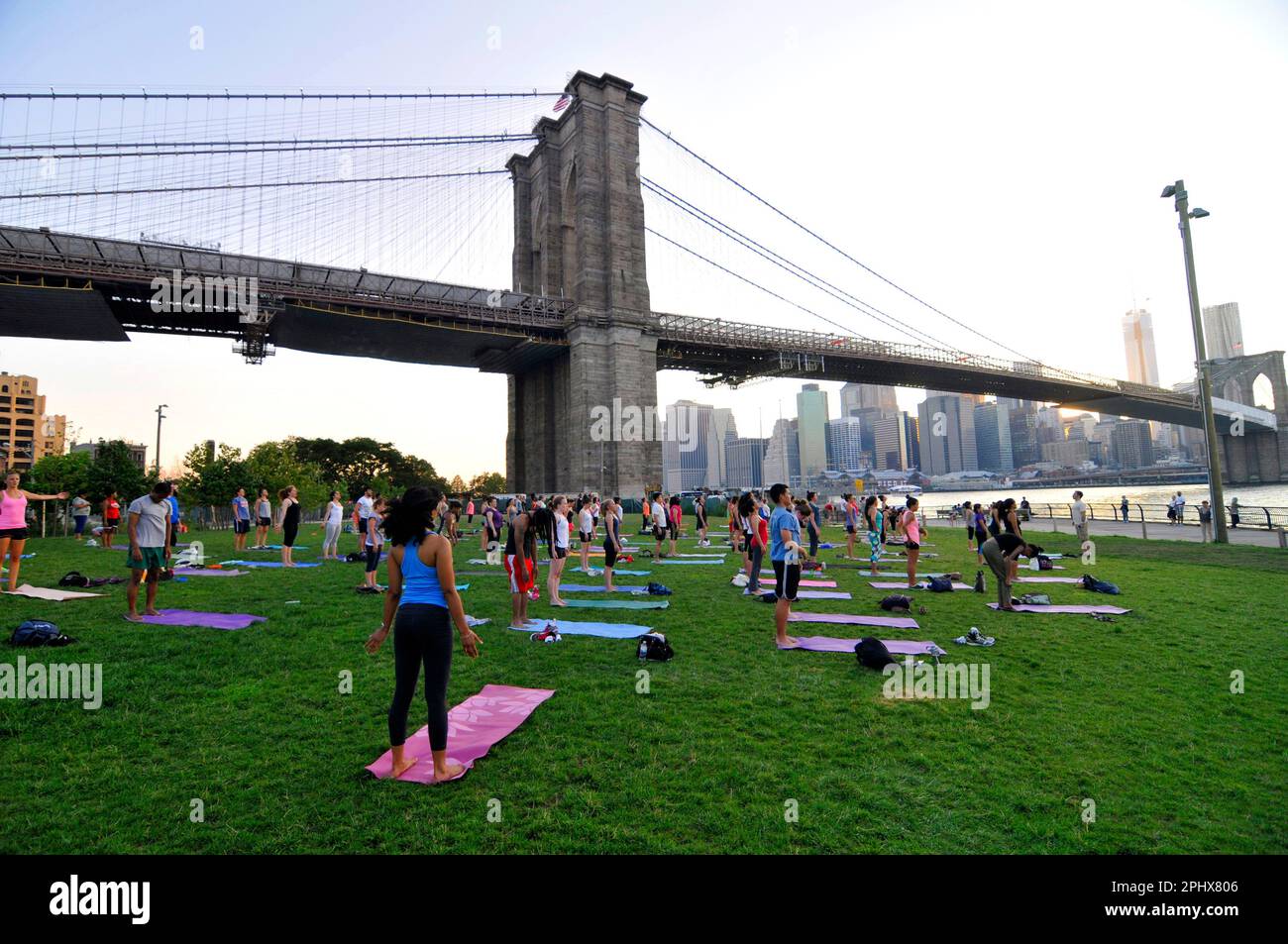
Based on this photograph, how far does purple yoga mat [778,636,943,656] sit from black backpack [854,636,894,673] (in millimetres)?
757

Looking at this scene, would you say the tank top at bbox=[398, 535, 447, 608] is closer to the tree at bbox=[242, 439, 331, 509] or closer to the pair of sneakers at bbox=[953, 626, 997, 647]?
the pair of sneakers at bbox=[953, 626, 997, 647]

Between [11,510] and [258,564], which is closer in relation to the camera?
[11,510]

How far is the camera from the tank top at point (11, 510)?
30.3 feet

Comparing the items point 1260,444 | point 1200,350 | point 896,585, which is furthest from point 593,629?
point 1260,444

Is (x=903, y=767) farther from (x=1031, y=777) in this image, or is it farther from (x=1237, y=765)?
(x=1237, y=765)

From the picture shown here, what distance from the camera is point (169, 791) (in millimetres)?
3801

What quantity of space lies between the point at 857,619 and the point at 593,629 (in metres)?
4.18

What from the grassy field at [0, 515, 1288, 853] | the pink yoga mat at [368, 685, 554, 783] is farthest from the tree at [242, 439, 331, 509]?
the pink yoga mat at [368, 685, 554, 783]

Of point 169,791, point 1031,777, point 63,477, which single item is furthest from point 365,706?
point 63,477

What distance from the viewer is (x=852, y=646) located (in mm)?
7828

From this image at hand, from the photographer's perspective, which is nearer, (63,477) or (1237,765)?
(1237,765)

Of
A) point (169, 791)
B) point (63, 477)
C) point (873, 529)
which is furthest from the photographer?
point (63, 477)

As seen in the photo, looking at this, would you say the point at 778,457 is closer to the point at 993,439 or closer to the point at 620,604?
the point at 993,439
